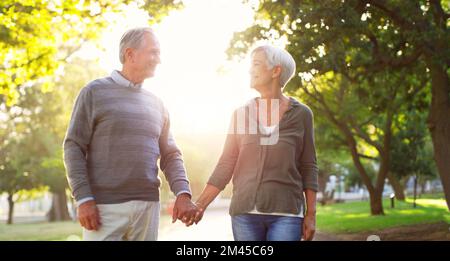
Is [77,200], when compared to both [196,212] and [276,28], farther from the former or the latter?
[276,28]

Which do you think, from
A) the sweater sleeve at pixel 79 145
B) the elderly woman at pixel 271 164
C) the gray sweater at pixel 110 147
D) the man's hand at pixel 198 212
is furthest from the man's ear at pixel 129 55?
the man's hand at pixel 198 212

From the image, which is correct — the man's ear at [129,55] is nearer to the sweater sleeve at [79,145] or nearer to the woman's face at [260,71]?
the sweater sleeve at [79,145]

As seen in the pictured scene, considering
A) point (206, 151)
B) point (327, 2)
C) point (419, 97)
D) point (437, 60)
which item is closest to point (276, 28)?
point (327, 2)

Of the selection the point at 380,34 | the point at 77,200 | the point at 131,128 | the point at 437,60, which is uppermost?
the point at 380,34

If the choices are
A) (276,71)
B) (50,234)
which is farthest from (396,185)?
(276,71)

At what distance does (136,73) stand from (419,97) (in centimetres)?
1789

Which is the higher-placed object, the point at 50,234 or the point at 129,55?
the point at 129,55

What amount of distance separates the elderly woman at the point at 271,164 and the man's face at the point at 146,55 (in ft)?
2.07

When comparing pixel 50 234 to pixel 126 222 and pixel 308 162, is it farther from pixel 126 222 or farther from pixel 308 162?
pixel 308 162

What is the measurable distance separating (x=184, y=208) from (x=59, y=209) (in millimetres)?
51845

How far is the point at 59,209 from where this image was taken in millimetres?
53281

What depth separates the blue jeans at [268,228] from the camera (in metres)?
3.63

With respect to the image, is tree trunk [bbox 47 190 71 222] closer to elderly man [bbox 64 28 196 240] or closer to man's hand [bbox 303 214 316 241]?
elderly man [bbox 64 28 196 240]

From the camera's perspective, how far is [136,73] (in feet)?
12.3
